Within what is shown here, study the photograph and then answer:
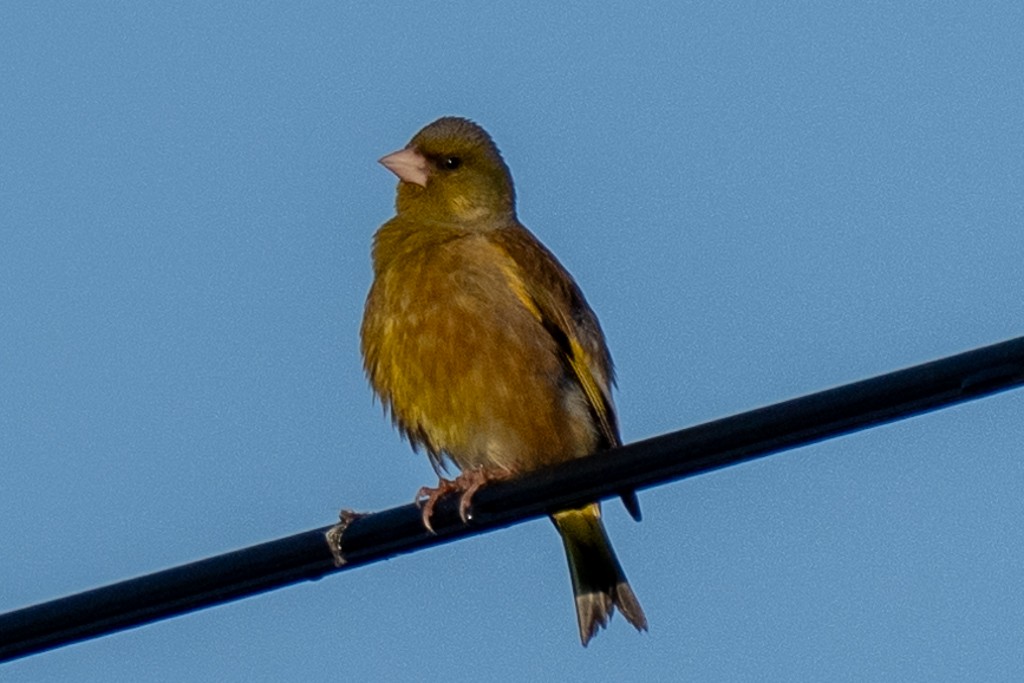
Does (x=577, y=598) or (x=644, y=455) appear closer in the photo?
(x=644, y=455)

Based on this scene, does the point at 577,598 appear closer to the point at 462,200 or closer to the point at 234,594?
the point at 462,200

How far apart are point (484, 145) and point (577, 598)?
→ 2636 millimetres

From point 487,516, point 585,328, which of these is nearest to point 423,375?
point 585,328

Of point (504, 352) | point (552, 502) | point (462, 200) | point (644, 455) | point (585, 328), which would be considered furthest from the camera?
point (462, 200)

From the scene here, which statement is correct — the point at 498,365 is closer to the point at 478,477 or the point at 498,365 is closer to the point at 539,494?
the point at 478,477

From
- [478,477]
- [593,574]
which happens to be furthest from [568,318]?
[478,477]

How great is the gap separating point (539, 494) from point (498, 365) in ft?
8.62

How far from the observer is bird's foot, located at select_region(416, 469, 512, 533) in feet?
20.2

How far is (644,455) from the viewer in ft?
17.3

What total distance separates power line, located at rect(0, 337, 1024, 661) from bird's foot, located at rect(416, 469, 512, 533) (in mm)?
162

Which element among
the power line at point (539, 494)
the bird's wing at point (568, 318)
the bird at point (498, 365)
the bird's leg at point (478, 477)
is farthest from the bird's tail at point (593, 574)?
the power line at point (539, 494)

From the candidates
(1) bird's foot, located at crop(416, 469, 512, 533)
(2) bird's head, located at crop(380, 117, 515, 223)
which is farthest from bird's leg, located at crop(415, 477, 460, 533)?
(2) bird's head, located at crop(380, 117, 515, 223)

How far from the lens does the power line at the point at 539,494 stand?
4852 millimetres

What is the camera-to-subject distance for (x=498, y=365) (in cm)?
831
